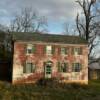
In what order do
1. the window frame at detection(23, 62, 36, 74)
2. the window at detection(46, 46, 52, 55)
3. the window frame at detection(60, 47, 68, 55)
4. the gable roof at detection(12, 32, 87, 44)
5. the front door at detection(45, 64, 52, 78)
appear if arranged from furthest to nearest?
1. the window frame at detection(60, 47, 68, 55)
2. the window at detection(46, 46, 52, 55)
3. the front door at detection(45, 64, 52, 78)
4. the gable roof at detection(12, 32, 87, 44)
5. the window frame at detection(23, 62, 36, 74)

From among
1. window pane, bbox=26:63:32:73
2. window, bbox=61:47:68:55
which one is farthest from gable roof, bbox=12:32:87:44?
window pane, bbox=26:63:32:73

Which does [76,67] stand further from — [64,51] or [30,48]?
[30,48]

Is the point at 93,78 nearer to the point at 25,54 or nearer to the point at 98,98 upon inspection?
the point at 25,54

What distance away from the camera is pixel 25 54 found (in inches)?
1633

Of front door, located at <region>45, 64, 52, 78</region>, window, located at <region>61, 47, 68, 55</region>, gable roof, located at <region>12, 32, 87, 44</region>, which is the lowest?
front door, located at <region>45, 64, 52, 78</region>

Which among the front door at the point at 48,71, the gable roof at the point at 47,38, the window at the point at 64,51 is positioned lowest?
the front door at the point at 48,71

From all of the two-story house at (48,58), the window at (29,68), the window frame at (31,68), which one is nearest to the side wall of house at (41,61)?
the two-story house at (48,58)

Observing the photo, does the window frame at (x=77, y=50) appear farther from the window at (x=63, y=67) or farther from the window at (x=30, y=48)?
the window at (x=30, y=48)

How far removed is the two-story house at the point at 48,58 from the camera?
4100 centimetres

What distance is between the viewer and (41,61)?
1662 inches

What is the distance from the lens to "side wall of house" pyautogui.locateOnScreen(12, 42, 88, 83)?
40.8m

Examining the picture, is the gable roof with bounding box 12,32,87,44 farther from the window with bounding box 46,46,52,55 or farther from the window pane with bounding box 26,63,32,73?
the window pane with bounding box 26,63,32,73

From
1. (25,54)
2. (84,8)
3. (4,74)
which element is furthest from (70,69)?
(84,8)

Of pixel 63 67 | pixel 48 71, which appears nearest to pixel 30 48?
pixel 48 71
